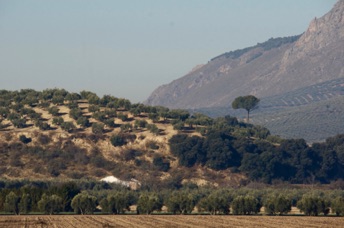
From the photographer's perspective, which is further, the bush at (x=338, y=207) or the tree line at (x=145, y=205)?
the tree line at (x=145, y=205)

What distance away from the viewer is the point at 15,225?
96688 millimetres

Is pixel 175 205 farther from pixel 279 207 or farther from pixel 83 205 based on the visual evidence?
pixel 279 207

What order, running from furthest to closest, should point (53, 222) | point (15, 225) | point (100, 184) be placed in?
1. point (100, 184)
2. point (53, 222)
3. point (15, 225)

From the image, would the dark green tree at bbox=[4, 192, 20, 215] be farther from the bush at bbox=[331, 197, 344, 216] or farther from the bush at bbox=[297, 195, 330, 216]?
the bush at bbox=[331, 197, 344, 216]

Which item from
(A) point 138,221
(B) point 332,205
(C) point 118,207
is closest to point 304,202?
(B) point 332,205

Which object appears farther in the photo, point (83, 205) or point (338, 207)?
point (83, 205)

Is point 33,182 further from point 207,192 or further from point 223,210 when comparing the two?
point 223,210

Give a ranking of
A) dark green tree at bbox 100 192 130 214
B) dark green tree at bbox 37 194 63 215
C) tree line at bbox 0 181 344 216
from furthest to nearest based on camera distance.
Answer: dark green tree at bbox 100 192 130 214 < tree line at bbox 0 181 344 216 < dark green tree at bbox 37 194 63 215

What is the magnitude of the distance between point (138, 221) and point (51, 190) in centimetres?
3597

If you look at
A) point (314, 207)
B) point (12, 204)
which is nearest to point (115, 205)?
point (12, 204)

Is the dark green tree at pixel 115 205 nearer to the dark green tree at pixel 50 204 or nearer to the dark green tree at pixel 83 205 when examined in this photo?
the dark green tree at pixel 83 205

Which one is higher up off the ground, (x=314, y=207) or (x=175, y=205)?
(x=314, y=207)

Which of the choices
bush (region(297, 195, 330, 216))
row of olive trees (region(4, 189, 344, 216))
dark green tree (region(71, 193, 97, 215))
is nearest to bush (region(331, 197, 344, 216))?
row of olive trees (region(4, 189, 344, 216))

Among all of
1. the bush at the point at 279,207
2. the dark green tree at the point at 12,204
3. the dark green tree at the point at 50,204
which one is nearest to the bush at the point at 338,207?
the bush at the point at 279,207
